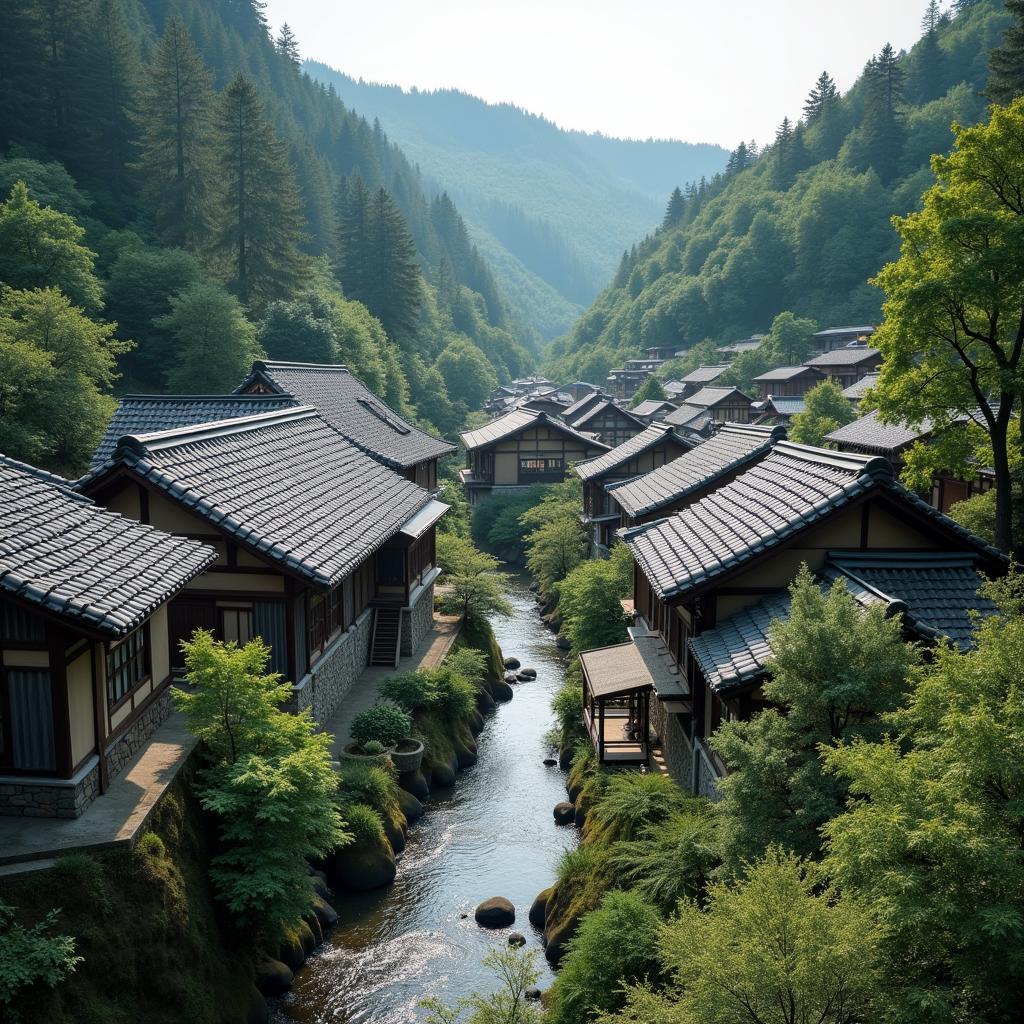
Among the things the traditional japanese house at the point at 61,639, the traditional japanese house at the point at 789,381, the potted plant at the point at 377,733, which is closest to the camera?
the traditional japanese house at the point at 61,639

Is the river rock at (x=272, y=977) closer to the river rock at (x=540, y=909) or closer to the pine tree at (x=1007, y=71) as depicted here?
the river rock at (x=540, y=909)

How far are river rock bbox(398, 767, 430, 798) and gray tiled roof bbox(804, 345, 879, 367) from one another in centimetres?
6926

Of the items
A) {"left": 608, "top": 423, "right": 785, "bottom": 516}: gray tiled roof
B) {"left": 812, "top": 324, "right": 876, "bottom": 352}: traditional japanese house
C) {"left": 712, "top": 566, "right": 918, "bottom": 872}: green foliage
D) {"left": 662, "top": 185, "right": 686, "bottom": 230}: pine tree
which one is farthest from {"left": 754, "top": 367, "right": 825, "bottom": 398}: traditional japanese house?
{"left": 662, "top": 185, "right": 686, "bottom": 230}: pine tree

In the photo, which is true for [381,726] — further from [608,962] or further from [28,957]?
[28,957]

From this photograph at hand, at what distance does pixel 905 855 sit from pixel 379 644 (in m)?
21.7

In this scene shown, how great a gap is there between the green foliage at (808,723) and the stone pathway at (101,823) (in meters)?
8.74

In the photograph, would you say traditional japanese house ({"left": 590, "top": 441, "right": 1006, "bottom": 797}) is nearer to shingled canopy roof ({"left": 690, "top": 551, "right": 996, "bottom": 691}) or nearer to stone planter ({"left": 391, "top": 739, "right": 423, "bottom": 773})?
shingled canopy roof ({"left": 690, "top": 551, "right": 996, "bottom": 691})

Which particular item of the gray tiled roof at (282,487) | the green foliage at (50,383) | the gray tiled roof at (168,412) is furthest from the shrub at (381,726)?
the green foliage at (50,383)

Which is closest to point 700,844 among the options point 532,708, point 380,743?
point 380,743

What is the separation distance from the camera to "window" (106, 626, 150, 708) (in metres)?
15.3

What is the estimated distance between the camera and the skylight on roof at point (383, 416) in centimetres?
4356

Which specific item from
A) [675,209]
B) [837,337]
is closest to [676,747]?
[837,337]

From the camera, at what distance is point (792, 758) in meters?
12.4

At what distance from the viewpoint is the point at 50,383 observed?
3089 centimetres
